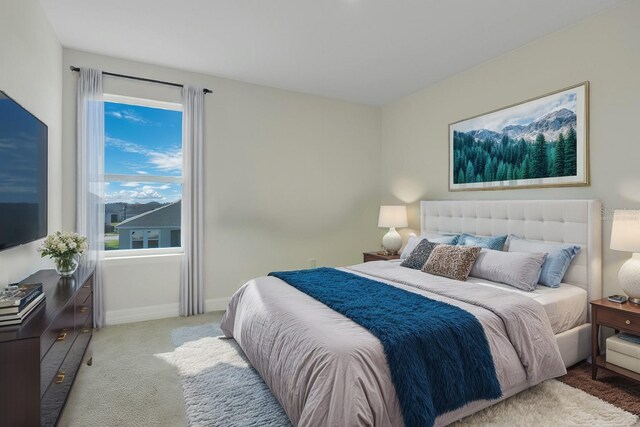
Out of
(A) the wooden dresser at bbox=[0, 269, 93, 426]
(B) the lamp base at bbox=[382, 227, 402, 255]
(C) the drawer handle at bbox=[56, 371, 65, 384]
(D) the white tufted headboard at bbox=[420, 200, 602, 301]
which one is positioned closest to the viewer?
(A) the wooden dresser at bbox=[0, 269, 93, 426]

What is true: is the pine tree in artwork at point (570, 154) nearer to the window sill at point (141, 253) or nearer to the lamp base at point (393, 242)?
the lamp base at point (393, 242)

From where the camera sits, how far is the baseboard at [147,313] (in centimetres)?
354

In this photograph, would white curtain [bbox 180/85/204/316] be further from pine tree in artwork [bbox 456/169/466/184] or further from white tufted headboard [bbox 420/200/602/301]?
pine tree in artwork [bbox 456/169/466/184]

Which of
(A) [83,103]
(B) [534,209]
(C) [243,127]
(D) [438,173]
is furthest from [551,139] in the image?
(A) [83,103]

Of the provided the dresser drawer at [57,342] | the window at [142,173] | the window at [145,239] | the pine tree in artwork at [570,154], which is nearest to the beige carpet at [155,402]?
the dresser drawer at [57,342]

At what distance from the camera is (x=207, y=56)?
136 inches

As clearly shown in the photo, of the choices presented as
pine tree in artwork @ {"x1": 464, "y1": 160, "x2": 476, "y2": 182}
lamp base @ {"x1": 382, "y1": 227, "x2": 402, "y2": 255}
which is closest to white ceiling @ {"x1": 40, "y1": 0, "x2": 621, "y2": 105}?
pine tree in artwork @ {"x1": 464, "y1": 160, "x2": 476, "y2": 182}

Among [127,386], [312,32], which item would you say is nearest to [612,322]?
[312,32]

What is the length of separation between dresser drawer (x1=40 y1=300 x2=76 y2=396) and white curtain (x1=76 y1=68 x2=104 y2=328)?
1511 millimetres

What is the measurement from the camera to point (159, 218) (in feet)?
13.0

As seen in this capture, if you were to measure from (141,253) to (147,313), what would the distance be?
66 centimetres

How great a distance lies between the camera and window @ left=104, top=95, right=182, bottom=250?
146 inches

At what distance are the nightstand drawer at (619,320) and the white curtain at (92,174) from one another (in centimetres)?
431

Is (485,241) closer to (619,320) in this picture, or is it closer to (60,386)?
(619,320)
